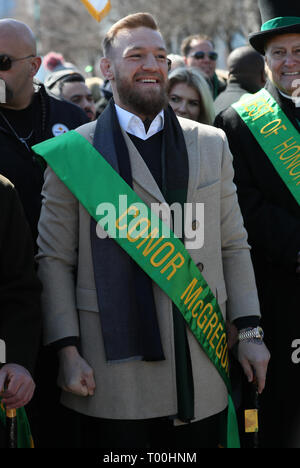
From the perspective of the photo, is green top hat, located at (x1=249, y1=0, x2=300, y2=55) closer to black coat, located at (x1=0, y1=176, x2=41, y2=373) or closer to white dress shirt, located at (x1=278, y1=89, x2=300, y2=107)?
white dress shirt, located at (x1=278, y1=89, x2=300, y2=107)

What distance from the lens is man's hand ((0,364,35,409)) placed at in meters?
2.41

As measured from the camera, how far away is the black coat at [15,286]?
8.21 ft

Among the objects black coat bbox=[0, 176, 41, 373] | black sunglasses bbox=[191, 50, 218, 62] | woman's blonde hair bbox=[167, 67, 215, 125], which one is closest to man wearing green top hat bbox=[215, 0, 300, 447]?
woman's blonde hair bbox=[167, 67, 215, 125]

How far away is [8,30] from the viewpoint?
3.42m

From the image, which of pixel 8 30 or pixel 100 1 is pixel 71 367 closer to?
pixel 8 30

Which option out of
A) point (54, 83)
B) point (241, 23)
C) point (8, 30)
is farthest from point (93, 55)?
point (8, 30)

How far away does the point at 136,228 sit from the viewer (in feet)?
9.01

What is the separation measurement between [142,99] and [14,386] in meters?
1.28

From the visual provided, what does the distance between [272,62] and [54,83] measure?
9.54ft

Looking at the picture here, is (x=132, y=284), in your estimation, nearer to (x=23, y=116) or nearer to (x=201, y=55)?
(x=23, y=116)

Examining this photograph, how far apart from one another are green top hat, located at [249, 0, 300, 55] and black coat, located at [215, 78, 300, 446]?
32cm

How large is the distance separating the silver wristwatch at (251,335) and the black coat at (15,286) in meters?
0.87

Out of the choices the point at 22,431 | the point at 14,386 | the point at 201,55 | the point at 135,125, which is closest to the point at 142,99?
the point at 135,125

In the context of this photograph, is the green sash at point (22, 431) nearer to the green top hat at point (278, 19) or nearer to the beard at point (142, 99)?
the beard at point (142, 99)
